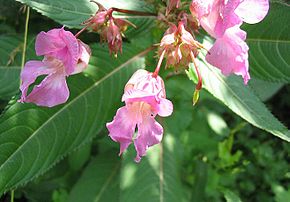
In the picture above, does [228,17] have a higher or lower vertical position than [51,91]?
higher

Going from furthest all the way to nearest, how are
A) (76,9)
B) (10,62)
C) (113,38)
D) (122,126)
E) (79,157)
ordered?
1. (79,157)
2. (10,62)
3. (76,9)
4. (113,38)
5. (122,126)

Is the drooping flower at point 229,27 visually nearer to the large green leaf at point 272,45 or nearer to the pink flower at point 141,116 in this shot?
the pink flower at point 141,116

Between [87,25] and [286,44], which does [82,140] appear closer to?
[87,25]

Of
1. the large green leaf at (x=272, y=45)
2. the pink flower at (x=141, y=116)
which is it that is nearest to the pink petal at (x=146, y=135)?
the pink flower at (x=141, y=116)

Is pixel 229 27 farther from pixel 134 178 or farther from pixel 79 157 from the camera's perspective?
pixel 79 157

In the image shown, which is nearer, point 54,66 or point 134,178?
point 54,66

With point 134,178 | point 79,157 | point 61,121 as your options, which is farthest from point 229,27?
point 79,157
